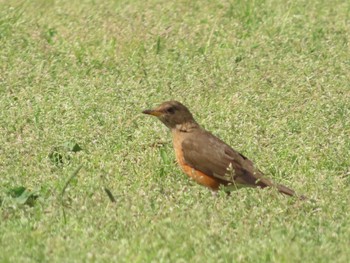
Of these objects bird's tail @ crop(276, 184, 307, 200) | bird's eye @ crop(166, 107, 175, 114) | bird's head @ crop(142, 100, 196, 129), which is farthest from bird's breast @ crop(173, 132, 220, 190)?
bird's tail @ crop(276, 184, 307, 200)

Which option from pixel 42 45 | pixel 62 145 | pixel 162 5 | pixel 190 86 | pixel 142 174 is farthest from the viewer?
pixel 162 5

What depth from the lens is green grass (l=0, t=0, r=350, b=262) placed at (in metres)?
7.56

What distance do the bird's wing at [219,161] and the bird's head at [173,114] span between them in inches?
11.6

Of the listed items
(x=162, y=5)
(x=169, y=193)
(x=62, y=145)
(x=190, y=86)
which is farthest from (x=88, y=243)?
(x=162, y=5)

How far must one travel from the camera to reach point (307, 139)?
1034 cm

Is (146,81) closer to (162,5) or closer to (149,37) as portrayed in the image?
(149,37)

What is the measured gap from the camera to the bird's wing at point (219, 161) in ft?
29.4

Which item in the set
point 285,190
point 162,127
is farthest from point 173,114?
point 285,190

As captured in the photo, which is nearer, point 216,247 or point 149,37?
point 216,247

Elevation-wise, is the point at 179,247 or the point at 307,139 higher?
the point at 179,247

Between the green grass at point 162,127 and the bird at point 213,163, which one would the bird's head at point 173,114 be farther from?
the green grass at point 162,127

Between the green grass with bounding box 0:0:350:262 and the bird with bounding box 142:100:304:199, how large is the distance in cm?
10

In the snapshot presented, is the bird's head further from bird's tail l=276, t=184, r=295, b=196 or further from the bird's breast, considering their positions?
bird's tail l=276, t=184, r=295, b=196

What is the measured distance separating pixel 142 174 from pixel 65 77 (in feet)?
11.3
